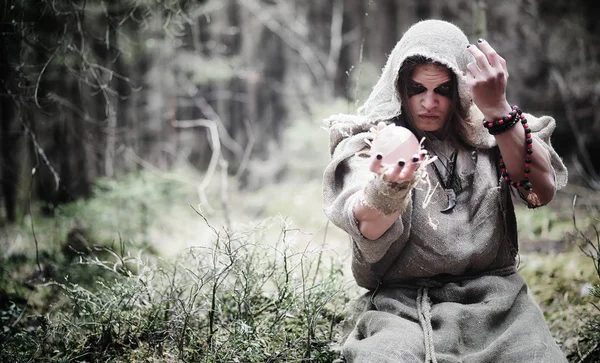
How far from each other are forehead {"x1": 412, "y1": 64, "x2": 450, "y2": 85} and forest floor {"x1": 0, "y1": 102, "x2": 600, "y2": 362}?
1.13 m

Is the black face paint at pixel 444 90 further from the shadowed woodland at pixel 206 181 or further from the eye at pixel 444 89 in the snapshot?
the shadowed woodland at pixel 206 181

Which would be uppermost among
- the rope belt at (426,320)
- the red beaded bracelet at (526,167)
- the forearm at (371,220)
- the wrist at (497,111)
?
the wrist at (497,111)

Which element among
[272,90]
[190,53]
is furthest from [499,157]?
[272,90]

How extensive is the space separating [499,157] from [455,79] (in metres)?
0.51

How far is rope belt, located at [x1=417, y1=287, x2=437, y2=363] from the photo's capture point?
224 centimetres

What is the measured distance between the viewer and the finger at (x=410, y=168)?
75.9 inches

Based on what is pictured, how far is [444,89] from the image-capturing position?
2.59 m

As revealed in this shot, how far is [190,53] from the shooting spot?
11.1 m

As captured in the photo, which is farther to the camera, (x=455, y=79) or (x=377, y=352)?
(x=455, y=79)

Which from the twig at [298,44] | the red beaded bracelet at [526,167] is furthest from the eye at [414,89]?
the twig at [298,44]

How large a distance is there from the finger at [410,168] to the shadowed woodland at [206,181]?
1059 mm

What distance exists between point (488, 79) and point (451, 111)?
0.45m

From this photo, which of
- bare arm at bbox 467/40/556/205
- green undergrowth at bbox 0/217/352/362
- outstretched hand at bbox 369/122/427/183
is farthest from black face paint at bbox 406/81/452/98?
green undergrowth at bbox 0/217/352/362

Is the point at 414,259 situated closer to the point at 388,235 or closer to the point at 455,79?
the point at 388,235
